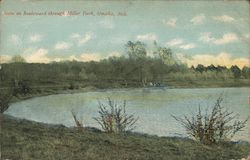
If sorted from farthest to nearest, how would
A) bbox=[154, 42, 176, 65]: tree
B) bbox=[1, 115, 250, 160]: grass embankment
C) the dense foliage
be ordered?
bbox=[154, 42, 176, 65]: tree, the dense foliage, bbox=[1, 115, 250, 160]: grass embankment

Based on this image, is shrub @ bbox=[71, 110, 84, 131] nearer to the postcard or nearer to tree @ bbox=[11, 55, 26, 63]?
the postcard

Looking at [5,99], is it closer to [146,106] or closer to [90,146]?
[90,146]

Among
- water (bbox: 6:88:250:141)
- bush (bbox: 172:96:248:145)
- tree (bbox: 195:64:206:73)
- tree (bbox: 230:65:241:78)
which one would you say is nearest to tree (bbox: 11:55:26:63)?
water (bbox: 6:88:250:141)

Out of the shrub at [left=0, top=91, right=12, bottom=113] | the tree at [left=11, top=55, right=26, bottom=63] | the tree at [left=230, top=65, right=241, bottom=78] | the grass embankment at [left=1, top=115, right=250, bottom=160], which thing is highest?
the tree at [left=11, top=55, right=26, bottom=63]

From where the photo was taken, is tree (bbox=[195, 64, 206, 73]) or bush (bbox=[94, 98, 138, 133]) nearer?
bush (bbox=[94, 98, 138, 133])

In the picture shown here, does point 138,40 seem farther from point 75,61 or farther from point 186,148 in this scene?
point 186,148

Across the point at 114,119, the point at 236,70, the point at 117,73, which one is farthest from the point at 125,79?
the point at 236,70

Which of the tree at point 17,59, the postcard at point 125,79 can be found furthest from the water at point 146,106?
the tree at point 17,59
